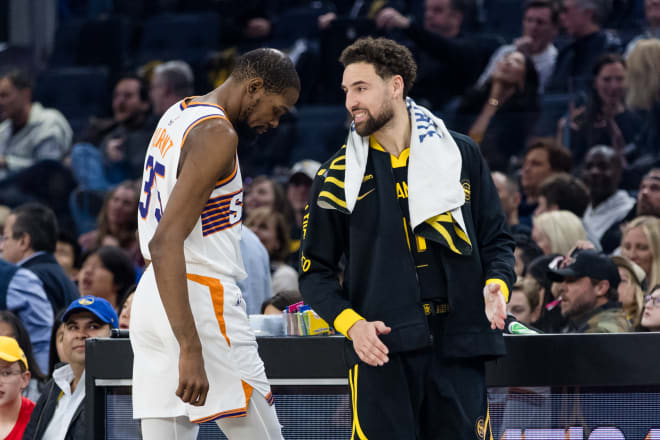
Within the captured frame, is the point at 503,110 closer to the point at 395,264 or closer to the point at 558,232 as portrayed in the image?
the point at 558,232

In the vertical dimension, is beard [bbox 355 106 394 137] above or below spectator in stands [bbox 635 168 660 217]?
above

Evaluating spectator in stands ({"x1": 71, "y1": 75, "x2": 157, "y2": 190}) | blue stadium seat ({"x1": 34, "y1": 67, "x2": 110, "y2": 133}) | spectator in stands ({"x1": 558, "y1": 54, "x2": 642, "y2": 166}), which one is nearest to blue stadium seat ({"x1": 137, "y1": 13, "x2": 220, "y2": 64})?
blue stadium seat ({"x1": 34, "y1": 67, "x2": 110, "y2": 133})

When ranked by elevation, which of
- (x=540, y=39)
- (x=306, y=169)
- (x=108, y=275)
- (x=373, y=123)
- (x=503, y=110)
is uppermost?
(x=540, y=39)

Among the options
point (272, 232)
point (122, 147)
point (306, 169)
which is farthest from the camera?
point (122, 147)

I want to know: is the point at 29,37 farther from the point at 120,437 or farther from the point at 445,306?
the point at 445,306

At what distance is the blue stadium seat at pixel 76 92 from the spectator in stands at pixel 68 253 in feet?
12.8

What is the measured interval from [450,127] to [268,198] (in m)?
1.53

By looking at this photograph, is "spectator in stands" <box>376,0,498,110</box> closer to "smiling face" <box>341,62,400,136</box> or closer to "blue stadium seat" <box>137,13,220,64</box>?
"blue stadium seat" <box>137,13,220,64</box>

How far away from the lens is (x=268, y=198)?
Answer: 7.38 meters

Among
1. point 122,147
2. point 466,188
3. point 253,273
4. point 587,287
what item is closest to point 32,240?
point 253,273

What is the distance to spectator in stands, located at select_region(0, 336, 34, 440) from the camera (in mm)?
4449

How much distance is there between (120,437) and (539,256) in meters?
2.98

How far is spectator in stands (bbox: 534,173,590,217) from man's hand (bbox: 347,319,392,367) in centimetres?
404

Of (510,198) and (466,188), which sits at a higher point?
(466,188)
